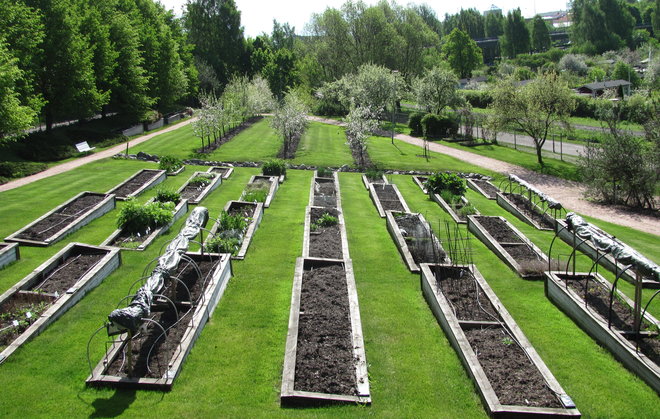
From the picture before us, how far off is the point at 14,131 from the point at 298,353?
21.2m

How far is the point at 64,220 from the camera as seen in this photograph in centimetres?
1453

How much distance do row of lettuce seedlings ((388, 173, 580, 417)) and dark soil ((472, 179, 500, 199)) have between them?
11224 mm

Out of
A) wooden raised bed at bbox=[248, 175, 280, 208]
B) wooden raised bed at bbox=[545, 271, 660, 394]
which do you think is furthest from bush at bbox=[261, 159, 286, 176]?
wooden raised bed at bbox=[545, 271, 660, 394]

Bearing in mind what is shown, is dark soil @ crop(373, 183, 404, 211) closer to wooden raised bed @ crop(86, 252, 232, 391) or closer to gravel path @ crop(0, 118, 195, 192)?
wooden raised bed @ crop(86, 252, 232, 391)

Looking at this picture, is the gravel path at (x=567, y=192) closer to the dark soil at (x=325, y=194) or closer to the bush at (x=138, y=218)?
the dark soil at (x=325, y=194)

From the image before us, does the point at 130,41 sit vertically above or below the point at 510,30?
below

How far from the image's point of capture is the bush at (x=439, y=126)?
41281 millimetres

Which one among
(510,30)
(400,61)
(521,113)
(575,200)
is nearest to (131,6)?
(400,61)

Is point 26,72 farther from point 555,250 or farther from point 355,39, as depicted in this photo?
point 355,39

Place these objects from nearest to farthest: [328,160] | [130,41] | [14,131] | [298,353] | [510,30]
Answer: [298,353], [14,131], [328,160], [130,41], [510,30]

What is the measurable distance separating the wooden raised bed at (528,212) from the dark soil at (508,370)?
9190 millimetres

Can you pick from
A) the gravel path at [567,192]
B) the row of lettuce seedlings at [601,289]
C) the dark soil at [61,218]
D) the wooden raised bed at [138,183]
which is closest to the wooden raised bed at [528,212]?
the row of lettuce seedlings at [601,289]

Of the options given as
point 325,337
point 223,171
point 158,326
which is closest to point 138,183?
point 223,171

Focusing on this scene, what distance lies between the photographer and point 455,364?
27.3 ft
